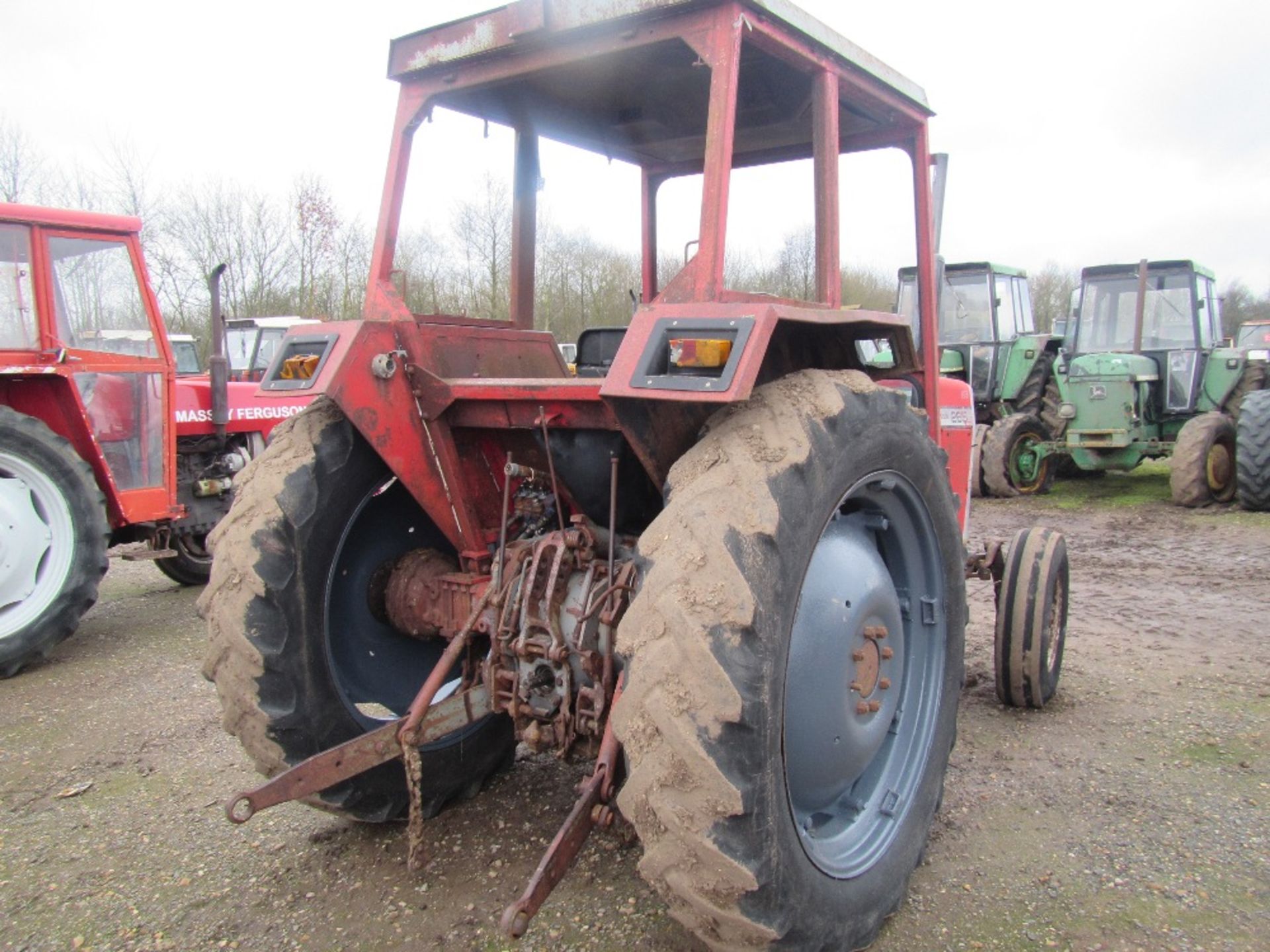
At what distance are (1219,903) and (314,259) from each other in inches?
893

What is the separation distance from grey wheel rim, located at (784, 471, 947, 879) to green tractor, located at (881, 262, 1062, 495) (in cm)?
948

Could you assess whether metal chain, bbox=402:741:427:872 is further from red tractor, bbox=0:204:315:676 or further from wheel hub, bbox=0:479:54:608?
wheel hub, bbox=0:479:54:608

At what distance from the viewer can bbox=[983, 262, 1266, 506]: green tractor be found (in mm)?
10461

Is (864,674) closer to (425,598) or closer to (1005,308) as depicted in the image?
(425,598)

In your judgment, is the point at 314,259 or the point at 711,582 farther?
the point at 314,259

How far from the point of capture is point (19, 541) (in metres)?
5.04

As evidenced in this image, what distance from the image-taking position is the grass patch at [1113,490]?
10.3 meters

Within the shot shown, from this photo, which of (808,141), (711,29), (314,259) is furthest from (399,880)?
(314,259)

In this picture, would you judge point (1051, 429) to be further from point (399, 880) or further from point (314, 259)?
point (314, 259)

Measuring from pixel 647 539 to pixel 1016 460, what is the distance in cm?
987

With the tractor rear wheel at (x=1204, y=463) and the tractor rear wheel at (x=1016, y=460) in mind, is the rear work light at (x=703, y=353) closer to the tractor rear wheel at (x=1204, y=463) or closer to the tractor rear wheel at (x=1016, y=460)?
the tractor rear wheel at (x=1204, y=463)

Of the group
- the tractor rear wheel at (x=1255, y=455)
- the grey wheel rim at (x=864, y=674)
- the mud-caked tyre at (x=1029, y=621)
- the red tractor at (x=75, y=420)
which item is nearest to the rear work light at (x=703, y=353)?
the grey wheel rim at (x=864, y=674)

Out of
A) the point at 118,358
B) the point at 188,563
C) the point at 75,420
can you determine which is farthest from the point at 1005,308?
the point at 75,420

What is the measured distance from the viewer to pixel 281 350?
2.77 m
